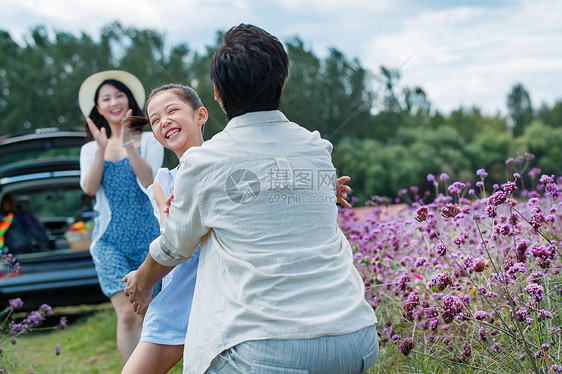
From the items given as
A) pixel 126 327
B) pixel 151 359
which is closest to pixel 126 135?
pixel 126 327

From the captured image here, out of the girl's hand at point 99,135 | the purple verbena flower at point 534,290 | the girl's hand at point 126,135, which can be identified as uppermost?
the girl's hand at point 126,135

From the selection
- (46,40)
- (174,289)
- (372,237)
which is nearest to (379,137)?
(46,40)

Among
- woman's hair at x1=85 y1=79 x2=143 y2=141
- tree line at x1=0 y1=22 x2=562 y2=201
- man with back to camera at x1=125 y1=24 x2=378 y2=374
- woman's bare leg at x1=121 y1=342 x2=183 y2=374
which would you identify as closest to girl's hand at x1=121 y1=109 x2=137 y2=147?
woman's hair at x1=85 y1=79 x2=143 y2=141

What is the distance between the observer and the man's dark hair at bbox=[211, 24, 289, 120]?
1.73 metres

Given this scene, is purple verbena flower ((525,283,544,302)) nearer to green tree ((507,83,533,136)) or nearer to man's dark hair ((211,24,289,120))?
man's dark hair ((211,24,289,120))

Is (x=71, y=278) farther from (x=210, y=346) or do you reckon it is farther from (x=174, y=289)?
(x=210, y=346)

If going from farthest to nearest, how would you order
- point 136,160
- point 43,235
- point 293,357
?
1. point 43,235
2. point 136,160
3. point 293,357

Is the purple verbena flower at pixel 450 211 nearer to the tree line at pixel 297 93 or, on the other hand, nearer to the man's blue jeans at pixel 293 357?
the man's blue jeans at pixel 293 357

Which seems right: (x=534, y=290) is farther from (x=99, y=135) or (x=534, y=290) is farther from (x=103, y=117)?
(x=103, y=117)

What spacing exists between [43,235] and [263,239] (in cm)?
597

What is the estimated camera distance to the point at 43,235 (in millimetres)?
6945

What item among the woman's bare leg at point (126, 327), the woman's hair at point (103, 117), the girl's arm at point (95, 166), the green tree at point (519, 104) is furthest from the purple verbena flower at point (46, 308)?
the green tree at point (519, 104)

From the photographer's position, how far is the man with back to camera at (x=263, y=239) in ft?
5.30

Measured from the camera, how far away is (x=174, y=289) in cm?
220
